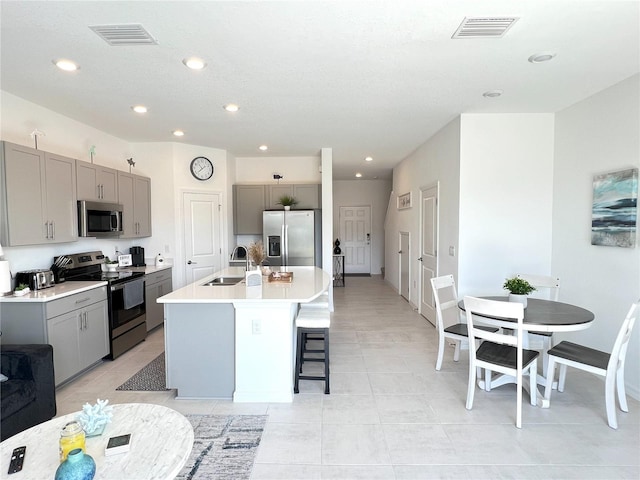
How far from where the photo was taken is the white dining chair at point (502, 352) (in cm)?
239

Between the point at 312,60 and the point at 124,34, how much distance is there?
4.18 feet

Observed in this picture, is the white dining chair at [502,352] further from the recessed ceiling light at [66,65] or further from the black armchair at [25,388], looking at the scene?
the recessed ceiling light at [66,65]

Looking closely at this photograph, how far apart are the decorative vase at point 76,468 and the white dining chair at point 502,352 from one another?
243 centimetres

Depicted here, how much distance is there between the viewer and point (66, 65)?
8.44 feet

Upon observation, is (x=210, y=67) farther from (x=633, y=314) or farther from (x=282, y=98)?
(x=633, y=314)

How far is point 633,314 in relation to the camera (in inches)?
91.4

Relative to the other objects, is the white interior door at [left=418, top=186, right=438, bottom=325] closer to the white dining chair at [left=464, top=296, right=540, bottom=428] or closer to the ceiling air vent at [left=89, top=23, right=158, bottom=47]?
the white dining chair at [left=464, top=296, right=540, bottom=428]

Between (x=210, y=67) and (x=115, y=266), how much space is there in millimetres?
3112

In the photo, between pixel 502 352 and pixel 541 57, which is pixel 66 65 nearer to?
pixel 541 57

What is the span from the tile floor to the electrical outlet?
591mm

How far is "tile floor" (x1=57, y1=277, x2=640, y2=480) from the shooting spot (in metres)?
2.00

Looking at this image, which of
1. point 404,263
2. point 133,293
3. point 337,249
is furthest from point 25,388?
point 337,249

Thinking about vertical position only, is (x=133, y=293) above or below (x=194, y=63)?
below

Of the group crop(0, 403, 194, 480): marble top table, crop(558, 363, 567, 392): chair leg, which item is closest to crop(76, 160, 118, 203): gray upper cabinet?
crop(0, 403, 194, 480): marble top table
